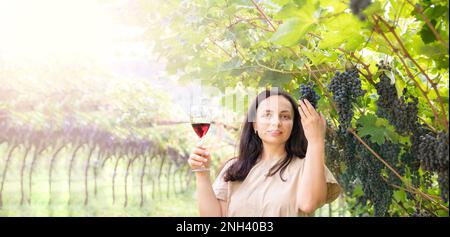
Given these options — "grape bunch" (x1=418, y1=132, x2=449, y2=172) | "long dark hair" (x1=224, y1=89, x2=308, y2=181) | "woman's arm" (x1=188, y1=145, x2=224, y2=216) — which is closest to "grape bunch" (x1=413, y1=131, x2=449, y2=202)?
"grape bunch" (x1=418, y1=132, x2=449, y2=172)

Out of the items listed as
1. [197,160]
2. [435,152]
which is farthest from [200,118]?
[435,152]

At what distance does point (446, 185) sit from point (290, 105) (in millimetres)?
848

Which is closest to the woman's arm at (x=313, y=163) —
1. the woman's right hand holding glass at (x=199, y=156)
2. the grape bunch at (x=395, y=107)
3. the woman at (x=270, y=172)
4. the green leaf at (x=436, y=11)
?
the woman at (x=270, y=172)

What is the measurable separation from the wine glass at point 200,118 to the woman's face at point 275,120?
0.75ft

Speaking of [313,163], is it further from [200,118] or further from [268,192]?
[200,118]

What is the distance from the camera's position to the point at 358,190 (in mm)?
2818

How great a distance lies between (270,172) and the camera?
194cm

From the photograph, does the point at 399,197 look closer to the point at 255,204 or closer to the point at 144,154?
the point at 255,204

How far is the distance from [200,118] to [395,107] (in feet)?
2.10

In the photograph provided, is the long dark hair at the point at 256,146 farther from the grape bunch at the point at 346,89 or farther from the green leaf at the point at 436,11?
the green leaf at the point at 436,11

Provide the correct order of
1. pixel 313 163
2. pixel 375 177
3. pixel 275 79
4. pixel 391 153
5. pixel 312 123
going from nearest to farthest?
pixel 312 123, pixel 313 163, pixel 391 153, pixel 375 177, pixel 275 79

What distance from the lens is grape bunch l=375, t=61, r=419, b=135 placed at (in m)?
1.45

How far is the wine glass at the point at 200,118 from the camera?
5.99 ft

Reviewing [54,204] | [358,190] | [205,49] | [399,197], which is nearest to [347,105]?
[399,197]
